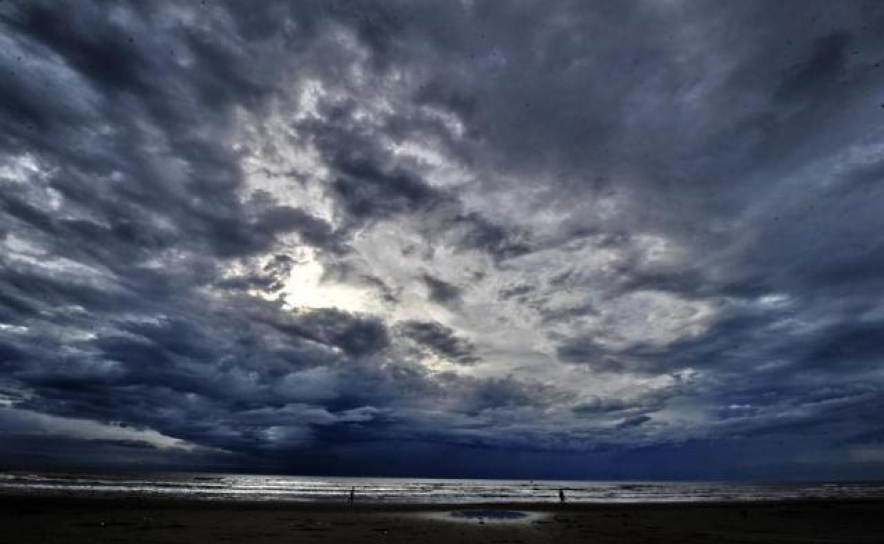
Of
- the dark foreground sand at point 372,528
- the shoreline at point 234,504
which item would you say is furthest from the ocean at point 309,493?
the dark foreground sand at point 372,528

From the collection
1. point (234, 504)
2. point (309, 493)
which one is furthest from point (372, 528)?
point (309, 493)

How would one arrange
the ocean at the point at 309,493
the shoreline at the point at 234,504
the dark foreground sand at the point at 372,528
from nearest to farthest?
the dark foreground sand at the point at 372,528, the shoreline at the point at 234,504, the ocean at the point at 309,493

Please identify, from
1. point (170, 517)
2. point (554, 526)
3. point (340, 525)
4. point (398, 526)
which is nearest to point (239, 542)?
point (340, 525)

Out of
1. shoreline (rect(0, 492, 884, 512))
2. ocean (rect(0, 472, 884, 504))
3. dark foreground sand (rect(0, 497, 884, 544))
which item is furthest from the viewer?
ocean (rect(0, 472, 884, 504))

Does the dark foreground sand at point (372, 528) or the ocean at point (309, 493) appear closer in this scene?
the dark foreground sand at point (372, 528)

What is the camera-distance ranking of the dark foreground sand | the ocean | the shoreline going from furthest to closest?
the ocean
the shoreline
the dark foreground sand

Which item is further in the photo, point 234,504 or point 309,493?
point 309,493

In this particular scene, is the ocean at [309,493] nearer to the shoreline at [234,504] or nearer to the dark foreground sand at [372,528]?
the shoreline at [234,504]

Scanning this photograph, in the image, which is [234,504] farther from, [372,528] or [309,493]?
[309,493]

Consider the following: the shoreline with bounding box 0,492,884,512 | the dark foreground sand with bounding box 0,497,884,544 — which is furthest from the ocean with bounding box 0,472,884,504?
the dark foreground sand with bounding box 0,497,884,544

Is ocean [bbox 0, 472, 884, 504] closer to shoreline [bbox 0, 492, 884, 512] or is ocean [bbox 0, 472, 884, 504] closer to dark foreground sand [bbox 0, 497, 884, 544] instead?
shoreline [bbox 0, 492, 884, 512]

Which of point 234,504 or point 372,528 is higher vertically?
point 234,504

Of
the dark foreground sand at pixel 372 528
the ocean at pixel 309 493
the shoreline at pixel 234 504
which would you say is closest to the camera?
the dark foreground sand at pixel 372 528

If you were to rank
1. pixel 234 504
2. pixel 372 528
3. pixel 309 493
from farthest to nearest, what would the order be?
pixel 309 493, pixel 234 504, pixel 372 528
